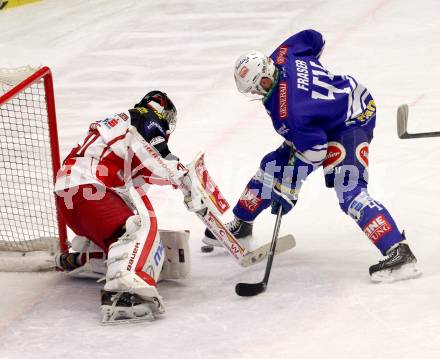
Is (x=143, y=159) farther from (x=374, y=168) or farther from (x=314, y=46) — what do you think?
(x=374, y=168)

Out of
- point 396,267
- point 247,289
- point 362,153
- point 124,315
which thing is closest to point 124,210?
point 124,315

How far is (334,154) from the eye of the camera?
4629mm

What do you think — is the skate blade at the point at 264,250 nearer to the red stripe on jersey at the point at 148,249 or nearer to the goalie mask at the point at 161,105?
the red stripe on jersey at the point at 148,249

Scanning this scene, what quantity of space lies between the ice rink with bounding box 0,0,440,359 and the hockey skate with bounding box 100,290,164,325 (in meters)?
0.06

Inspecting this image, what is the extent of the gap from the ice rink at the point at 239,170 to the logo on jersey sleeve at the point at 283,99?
0.72 meters

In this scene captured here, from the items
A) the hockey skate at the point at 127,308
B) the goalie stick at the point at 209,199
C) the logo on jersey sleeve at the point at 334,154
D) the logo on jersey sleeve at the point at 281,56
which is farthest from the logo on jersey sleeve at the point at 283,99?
the hockey skate at the point at 127,308

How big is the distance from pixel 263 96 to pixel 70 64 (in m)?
3.66

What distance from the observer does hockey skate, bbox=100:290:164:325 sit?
4.27 metres

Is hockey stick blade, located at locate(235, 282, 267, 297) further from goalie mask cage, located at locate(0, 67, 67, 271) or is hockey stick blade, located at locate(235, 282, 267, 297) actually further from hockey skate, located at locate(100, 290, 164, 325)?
goalie mask cage, located at locate(0, 67, 67, 271)

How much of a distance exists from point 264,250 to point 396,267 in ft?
2.23

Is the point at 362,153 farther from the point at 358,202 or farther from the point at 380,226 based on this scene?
the point at 380,226

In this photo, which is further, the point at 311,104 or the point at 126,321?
the point at 311,104

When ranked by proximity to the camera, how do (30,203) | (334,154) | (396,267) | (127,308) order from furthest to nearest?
1. (30,203)
2. (334,154)
3. (396,267)
4. (127,308)

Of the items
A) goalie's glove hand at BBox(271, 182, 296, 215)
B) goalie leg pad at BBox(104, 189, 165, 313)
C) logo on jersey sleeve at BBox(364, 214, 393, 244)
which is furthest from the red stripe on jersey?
logo on jersey sleeve at BBox(364, 214, 393, 244)
